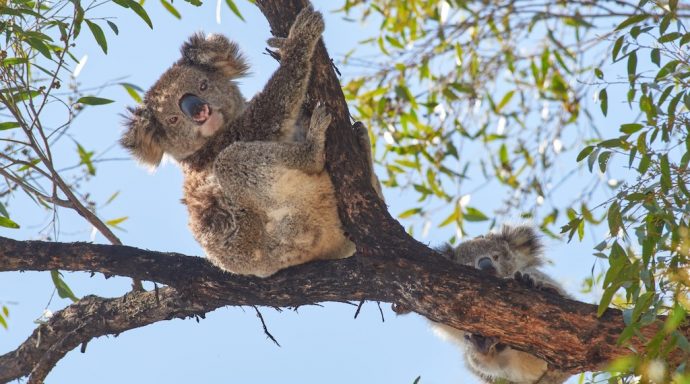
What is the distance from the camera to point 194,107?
4207mm

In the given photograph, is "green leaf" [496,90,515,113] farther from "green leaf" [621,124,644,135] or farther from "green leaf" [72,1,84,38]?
"green leaf" [72,1,84,38]

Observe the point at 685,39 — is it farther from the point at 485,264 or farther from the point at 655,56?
the point at 485,264

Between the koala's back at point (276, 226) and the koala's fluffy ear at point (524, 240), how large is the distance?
42.2 inches

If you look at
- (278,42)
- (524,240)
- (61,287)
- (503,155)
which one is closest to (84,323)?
(61,287)

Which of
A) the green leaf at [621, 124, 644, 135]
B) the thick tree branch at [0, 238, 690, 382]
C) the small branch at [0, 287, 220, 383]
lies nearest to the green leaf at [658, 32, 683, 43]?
the green leaf at [621, 124, 644, 135]

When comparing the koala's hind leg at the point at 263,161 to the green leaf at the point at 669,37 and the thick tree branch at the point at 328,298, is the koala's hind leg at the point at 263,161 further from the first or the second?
the green leaf at the point at 669,37

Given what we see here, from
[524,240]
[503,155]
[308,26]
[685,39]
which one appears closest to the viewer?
[685,39]

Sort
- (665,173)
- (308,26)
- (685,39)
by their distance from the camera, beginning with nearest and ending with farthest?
(665,173), (685,39), (308,26)

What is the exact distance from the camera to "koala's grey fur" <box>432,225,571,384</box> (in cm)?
353

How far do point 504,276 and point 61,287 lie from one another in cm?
203

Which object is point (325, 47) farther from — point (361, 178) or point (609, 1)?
point (609, 1)

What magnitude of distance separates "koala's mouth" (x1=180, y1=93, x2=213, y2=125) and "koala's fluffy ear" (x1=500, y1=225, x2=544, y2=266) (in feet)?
5.24

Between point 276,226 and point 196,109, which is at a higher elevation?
point 196,109

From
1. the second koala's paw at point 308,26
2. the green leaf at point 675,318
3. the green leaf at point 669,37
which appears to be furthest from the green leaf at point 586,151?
the second koala's paw at point 308,26
